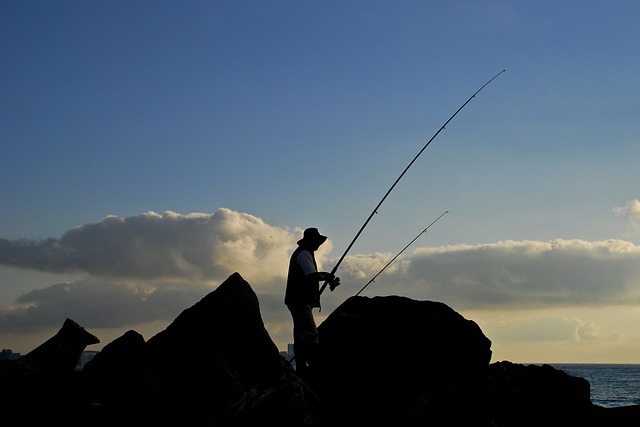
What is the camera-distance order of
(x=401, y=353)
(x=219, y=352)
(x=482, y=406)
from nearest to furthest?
1. (x=482, y=406)
2. (x=401, y=353)
3. (x=219, y=352)

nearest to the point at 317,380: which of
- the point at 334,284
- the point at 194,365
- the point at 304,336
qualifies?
the point at 304,336

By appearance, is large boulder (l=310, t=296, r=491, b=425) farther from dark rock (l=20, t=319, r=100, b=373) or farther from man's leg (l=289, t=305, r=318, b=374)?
dark rock (l=20, t=319, r=100, b=373)

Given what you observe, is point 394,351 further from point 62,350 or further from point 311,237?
point 62,350

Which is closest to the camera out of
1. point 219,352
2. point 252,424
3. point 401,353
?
point 252,424

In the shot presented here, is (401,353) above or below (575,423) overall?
above

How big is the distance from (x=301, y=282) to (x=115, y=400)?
2872 millimetres

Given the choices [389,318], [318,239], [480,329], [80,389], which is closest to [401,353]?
[389,318]

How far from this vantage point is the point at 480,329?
30.9 ft

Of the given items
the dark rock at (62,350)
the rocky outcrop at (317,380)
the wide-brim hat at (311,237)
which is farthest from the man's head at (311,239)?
the dark rock at (62,350)

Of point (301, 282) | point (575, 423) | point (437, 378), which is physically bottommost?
point (575, 423)

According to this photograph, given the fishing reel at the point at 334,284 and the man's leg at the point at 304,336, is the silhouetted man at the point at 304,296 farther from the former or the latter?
the fishing reel at the point at 334,284

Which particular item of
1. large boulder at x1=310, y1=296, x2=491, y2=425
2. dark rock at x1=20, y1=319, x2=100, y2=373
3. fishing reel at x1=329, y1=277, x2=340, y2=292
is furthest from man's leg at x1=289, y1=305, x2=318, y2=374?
dark rock at x1=20, y1=319, x2=100, y2=373

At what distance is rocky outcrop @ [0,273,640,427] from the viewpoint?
742 cm

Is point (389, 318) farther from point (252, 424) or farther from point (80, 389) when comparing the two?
point (80, 389)
